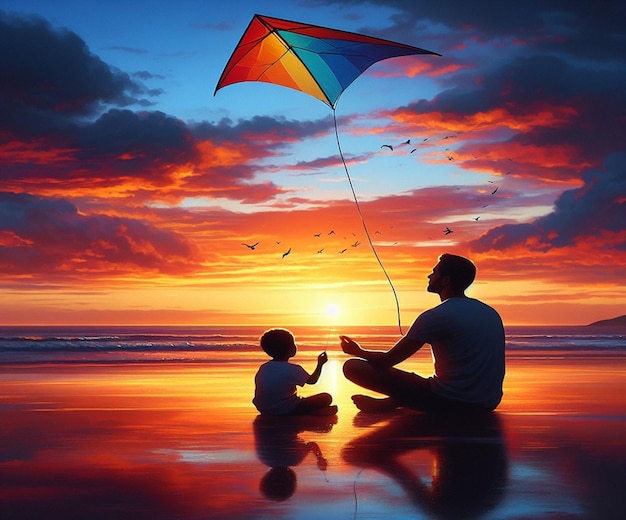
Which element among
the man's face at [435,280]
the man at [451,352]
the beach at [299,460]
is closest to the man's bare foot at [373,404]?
the beach at [299,460]

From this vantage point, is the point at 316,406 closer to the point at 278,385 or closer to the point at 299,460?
the point at 278,385

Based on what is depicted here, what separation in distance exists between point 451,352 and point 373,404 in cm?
123

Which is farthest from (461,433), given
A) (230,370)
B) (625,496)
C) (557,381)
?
(230,370)

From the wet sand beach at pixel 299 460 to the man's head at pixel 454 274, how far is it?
1.11m

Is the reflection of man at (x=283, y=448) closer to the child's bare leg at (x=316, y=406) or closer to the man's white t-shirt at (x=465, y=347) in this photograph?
the child's bare leg at (x=316, y=406)

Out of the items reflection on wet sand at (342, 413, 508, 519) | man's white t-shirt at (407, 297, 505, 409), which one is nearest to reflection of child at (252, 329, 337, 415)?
reflection on wet sand at (342, 413, 508, 519)

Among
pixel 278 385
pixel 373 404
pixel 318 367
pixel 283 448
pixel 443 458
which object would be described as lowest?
pixel 443 458

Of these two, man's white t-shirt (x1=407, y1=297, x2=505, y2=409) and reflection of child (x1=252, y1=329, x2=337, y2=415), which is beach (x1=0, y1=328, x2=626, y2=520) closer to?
reflection of child (x1=252, y1=329, x2=337, y2=415)

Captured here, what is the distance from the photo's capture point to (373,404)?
716 centimetres

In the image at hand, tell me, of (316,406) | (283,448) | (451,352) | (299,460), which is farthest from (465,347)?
(299,460)

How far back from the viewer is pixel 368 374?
266 inches

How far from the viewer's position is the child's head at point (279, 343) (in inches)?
264

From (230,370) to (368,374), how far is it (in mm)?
6859

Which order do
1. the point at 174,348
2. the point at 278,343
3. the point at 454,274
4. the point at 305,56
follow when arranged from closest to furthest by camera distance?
the point at 454,274 < the point at 278,343 < the point at 305,56 < the point at 174,348
